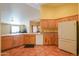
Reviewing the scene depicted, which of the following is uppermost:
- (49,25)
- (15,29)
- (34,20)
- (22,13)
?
(22,13)

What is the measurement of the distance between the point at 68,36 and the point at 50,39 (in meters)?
2.31

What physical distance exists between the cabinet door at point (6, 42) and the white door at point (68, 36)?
2.53 meters

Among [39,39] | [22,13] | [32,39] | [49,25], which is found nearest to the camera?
[49,25]

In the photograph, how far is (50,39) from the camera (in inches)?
298

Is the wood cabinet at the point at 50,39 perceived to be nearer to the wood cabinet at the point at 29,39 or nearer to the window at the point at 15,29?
the wood cabinet at the point at 29,39

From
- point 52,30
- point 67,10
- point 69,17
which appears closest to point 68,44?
point 69,17

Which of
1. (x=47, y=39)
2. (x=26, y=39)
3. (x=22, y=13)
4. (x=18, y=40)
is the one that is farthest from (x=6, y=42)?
(x=22, y=13)

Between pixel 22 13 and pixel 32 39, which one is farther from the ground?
pixel 22 13

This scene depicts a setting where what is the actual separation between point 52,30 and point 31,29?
7.85 ft

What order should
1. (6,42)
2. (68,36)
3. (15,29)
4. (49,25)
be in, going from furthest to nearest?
(15,29), (49,25), (6,42), (68,36)

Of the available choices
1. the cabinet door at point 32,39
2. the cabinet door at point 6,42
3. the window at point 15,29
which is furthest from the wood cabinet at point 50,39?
the cabinet door at point 6,42

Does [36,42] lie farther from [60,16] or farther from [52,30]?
[60,16]

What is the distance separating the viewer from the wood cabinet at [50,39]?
750 centimetres

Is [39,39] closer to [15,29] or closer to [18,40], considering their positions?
[18,40]
